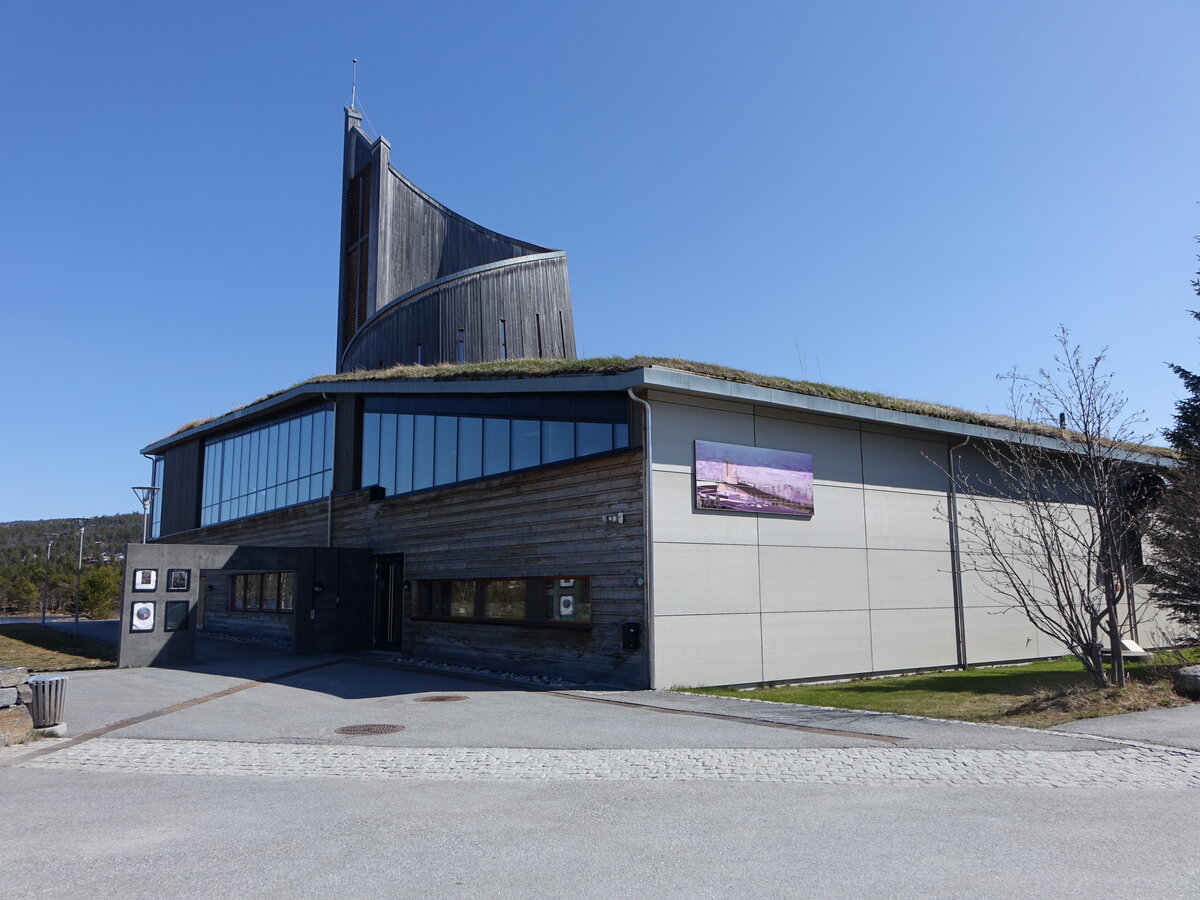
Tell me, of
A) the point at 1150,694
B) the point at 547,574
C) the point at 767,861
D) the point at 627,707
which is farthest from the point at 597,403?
the point at 767,861

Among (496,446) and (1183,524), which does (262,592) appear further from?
(1183,524)

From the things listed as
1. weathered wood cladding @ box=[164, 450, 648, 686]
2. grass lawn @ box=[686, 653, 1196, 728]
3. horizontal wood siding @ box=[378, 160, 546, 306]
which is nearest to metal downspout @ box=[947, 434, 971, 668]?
grass lawn @ box=[686, 653, 1196, 728]

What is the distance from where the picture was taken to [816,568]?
17.2 meters

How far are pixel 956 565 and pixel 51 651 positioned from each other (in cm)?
2473

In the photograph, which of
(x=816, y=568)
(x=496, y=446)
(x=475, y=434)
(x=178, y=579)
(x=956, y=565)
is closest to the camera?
(x=816, y=568)

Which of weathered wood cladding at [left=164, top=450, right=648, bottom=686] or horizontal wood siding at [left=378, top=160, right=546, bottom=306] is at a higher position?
horizontal wood siding at [left=378, top=160, right=546, bottom=306]

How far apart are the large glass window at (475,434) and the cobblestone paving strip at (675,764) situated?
7.53 m

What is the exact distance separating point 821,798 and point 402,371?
1789 cm

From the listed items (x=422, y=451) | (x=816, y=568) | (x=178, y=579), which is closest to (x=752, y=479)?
(x=816, y=568)

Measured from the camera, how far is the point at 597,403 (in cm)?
1648

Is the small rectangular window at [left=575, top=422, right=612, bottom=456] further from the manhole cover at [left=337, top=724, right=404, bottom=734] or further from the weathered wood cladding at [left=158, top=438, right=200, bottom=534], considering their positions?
the weathered wood cladding at [left=158, top=438, right=200, bottom=534]

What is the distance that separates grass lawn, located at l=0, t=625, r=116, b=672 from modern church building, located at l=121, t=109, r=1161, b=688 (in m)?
2.77

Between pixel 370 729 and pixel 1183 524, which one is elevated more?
pixel 1183 524

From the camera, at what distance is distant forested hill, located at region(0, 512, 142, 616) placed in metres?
56.4
